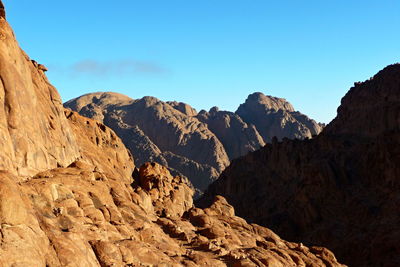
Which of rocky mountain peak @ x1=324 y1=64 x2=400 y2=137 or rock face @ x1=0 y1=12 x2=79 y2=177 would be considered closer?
rock face @ x1=0 y1=12 x2=79 y2=177

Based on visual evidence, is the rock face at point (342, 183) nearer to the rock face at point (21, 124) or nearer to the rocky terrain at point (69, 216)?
the rocky terrain at point (69, 216)

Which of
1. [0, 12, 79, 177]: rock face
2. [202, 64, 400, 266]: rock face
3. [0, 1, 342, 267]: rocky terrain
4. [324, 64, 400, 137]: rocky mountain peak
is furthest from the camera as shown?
[324, 64, 400, 137]: rocky mountain peak

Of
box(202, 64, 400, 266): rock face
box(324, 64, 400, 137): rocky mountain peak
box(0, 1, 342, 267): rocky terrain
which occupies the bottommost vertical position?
box(0, 1, 342, 267): rocky terrain

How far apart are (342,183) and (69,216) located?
284 feet

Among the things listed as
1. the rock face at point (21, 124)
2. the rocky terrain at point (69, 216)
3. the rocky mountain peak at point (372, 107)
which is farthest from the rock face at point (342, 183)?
the rock face at point (21, 124)

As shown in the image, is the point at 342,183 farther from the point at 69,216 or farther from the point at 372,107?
the point at 69,216

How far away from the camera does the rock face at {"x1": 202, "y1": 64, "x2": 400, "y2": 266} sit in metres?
91.2

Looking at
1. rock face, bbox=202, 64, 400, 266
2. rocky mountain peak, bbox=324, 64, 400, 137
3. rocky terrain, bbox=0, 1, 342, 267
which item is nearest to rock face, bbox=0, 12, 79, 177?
rocky terrain, bbox=0, 1, 342, 267

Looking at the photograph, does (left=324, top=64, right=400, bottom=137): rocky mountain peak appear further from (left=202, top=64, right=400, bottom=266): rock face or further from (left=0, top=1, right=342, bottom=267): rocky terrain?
(left=0, top=1, right=342, bottom=267): rocky terrain

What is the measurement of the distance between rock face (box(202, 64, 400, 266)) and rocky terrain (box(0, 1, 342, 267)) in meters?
29.2

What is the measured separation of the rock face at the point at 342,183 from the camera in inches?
3593

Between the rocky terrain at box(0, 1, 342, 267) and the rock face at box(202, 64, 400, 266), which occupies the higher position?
the rock face at box(202, 64, 400, 266)

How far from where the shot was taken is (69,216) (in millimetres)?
34219

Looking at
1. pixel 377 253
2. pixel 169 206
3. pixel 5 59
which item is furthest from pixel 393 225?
pixel 5 59
